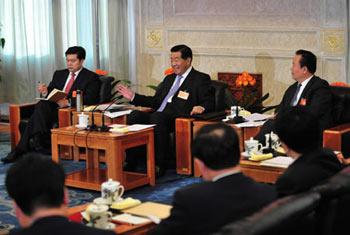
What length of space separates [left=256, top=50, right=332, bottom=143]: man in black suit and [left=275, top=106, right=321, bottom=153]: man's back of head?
2.59 m

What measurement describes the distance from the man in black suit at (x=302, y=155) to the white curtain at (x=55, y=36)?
609cm

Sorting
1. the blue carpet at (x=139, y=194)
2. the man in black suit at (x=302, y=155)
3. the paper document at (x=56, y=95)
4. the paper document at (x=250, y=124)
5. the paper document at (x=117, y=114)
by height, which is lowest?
the blue carpet at (x=139, y=194)

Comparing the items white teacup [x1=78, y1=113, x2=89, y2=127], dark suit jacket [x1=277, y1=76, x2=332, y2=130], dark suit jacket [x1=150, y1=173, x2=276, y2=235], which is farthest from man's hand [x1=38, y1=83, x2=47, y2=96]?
dark suit jacket [x1=150, y1=173, x2=276, y2=235]

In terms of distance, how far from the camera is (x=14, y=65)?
9.72m

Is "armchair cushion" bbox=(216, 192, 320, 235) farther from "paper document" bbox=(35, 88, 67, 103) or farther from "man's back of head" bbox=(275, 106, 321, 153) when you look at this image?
"paper document" bbox=(35, 88, 67, 103)

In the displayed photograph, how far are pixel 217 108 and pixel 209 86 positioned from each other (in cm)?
23

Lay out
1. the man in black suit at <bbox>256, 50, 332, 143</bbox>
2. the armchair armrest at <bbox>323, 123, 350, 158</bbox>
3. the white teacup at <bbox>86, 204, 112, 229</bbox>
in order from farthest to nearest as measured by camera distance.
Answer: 1. the man in black suit at <bbox>256, 50, 332, 143</bbox>
2. the armchair armrest at <bbox>323, 123, 350, 158</bbox>
3. the white teacup at <bbox>86, 204, 112, 229</bbox>

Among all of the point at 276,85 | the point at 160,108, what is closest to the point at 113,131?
the point at 160,108

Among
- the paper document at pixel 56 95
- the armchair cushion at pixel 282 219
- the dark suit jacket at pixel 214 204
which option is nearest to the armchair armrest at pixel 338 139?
the paper document at pixel 56 95

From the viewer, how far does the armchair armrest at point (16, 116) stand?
7.63 metres

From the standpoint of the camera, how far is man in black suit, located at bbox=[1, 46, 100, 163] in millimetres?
7371

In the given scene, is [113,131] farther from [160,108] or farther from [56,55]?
[56,55]

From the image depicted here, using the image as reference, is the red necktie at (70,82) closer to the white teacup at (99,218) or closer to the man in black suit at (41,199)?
the white teacup at (99,218)

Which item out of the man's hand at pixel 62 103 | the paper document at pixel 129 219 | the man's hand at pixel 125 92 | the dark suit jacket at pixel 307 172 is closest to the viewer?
the dark suit jacket at pixel 307 172
